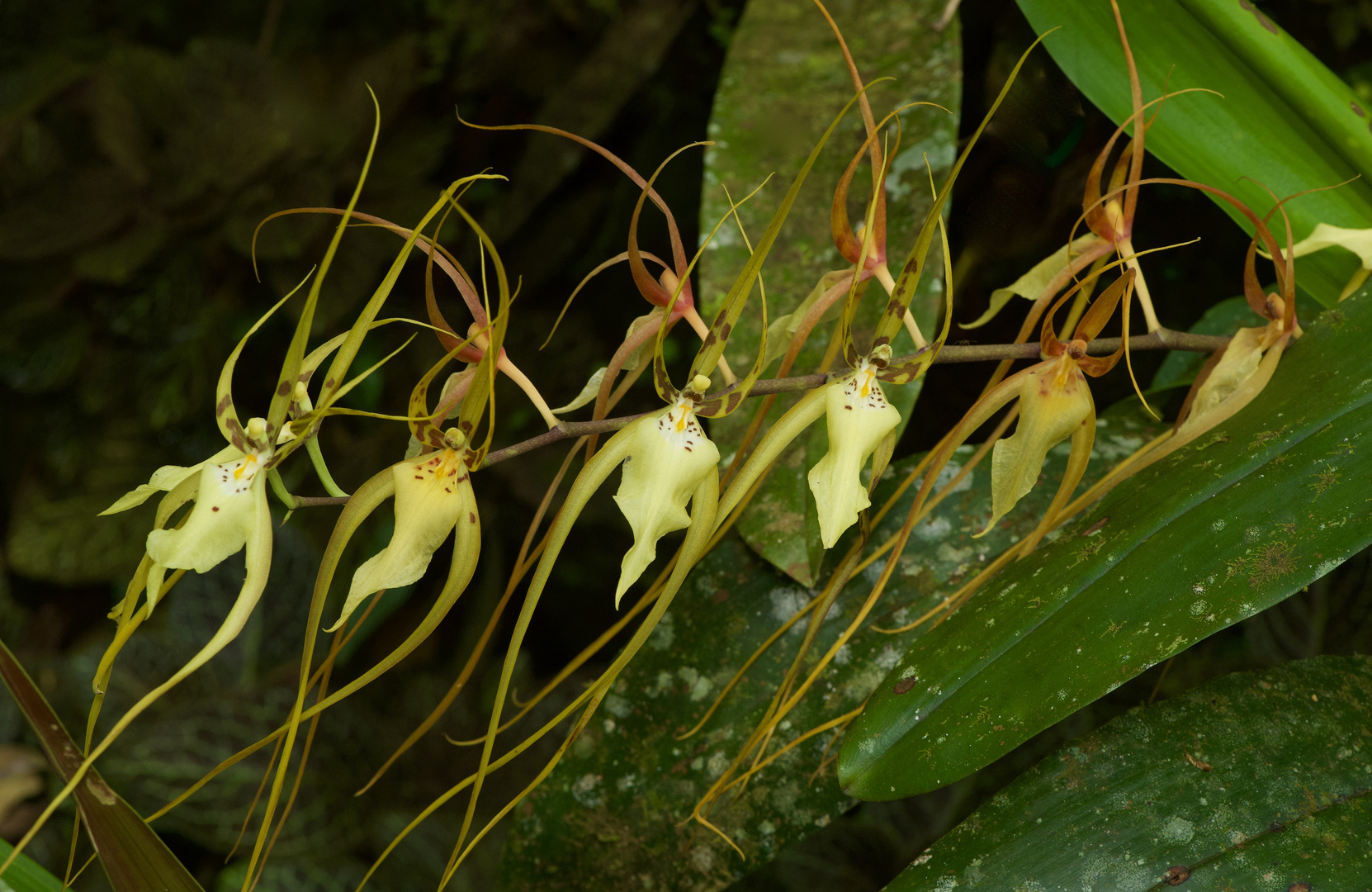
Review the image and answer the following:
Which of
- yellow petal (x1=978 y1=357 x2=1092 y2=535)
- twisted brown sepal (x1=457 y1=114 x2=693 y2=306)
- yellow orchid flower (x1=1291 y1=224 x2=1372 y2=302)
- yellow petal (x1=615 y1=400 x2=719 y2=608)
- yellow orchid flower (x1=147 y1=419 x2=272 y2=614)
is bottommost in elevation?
yellow orchid flower (x1=147 y1=419 x2=272 y2=614)

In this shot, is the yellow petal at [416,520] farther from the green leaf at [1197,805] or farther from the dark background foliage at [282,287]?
the dark background foliage at [282,287]

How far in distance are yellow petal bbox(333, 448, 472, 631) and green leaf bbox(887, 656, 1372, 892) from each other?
30 centimetres

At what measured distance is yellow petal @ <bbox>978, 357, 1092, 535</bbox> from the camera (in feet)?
1.32

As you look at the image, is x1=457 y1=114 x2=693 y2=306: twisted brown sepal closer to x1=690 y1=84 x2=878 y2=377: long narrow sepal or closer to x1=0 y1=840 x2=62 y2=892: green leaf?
x1=690 y1=84 x2=878 y2=377: long narrow sepal

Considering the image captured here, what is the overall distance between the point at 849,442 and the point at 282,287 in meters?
0.82

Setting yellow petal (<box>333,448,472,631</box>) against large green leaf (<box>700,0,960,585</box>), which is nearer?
yellow petal (<box>333,448,472,631</box>)

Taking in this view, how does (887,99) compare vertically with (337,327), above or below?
above

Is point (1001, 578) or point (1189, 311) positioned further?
point (1189, 311)

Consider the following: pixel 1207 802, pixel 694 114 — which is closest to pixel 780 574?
pixel 1207 802

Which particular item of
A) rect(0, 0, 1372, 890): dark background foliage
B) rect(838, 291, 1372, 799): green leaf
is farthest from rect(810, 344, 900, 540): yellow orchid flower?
rect(0, 0, 1372, 890): dark background foliage

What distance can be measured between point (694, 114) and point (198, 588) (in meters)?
0.81

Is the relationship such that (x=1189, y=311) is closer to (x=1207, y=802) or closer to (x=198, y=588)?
(x=1207, y=802)

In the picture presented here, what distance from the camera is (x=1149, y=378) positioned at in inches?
30.2

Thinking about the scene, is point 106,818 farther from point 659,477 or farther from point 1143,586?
point 1143,586
